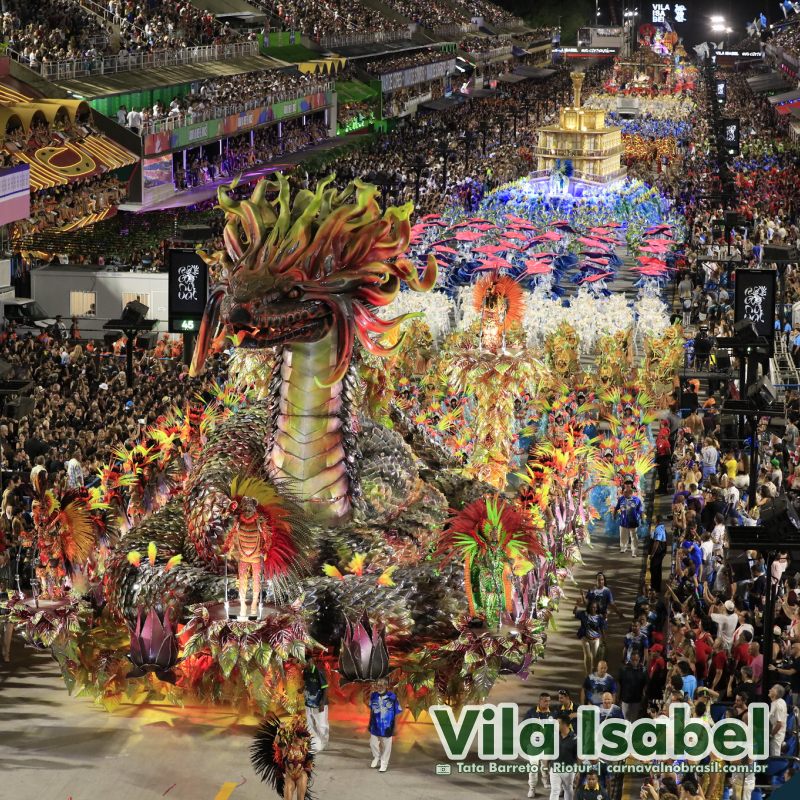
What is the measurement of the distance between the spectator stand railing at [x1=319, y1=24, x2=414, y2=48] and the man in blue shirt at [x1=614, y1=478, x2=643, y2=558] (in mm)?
56289

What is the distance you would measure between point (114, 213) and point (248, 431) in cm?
2680

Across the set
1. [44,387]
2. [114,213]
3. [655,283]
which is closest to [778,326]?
[655,283]

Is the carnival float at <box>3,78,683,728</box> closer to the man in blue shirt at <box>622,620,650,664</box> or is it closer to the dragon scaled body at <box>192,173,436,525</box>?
the dragon scaled body at <box>192,173,436,525</box>

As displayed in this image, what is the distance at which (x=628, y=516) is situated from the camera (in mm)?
20203

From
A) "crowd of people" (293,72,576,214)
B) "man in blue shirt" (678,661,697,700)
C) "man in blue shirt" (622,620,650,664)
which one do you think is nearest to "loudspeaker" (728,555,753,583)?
"man in blue shirt" (622,620,650,664)

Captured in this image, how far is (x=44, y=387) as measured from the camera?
84.8 feet

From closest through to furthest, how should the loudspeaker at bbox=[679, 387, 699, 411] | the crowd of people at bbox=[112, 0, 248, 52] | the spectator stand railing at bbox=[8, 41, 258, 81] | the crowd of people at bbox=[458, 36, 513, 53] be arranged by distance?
the loudspeaker at bbox=[679, 387, 699, 411], the spectator stand railing at bbox=[8, 41, 258, 81], the crowd of people at bbox=[112, 0, 248, 52], the crowd of people at bbox=[458, 36, 513, 53]

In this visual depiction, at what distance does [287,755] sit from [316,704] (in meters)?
1.79

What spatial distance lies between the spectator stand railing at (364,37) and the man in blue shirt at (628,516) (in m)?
Answer: 56.3

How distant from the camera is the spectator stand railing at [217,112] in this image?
4516cm

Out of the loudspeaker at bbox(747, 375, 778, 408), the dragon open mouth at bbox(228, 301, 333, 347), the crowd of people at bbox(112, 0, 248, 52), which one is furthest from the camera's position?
the crowd of people at bbox(112, 0, 248, 52)

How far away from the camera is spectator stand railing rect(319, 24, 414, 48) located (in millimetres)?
75625

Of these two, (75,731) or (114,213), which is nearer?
(75,731)

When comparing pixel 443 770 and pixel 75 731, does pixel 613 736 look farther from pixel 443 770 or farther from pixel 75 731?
pixel 75 731
